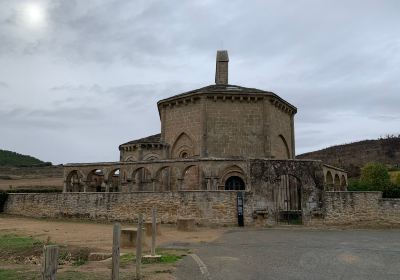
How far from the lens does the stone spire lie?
32.6 m

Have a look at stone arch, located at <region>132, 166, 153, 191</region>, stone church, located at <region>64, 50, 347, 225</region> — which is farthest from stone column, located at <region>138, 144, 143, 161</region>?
stone arch, located at <region>132, 166, 153, 191</region>

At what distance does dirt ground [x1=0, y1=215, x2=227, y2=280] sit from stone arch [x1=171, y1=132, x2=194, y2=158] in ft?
25.5

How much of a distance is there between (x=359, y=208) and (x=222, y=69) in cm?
1688

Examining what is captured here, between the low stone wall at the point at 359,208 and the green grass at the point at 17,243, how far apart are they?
1360 cm

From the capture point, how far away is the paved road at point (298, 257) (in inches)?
345

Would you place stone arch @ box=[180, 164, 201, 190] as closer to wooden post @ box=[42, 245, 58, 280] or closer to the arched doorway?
the arched doorway

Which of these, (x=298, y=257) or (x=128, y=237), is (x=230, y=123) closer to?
(x=128, y=237)

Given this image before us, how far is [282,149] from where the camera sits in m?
28.6

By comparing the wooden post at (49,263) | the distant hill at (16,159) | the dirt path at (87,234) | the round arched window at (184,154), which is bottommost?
the dirt path at (87,234)

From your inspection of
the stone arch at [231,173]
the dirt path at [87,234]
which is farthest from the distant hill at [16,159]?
the stone arch at [231,173]

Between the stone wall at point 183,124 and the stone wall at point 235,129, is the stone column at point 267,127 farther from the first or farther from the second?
the stone wall at point 183,124

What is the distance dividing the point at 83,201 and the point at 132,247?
11.1m

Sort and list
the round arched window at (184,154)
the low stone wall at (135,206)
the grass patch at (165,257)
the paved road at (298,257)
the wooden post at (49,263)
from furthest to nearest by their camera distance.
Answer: the round arched window at (184,154) < the low stone wall at (135,206) < the grass patch at (165,257) < the paved road at (298,257) < the wooden post at (49,263)

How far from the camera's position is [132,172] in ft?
85.3
